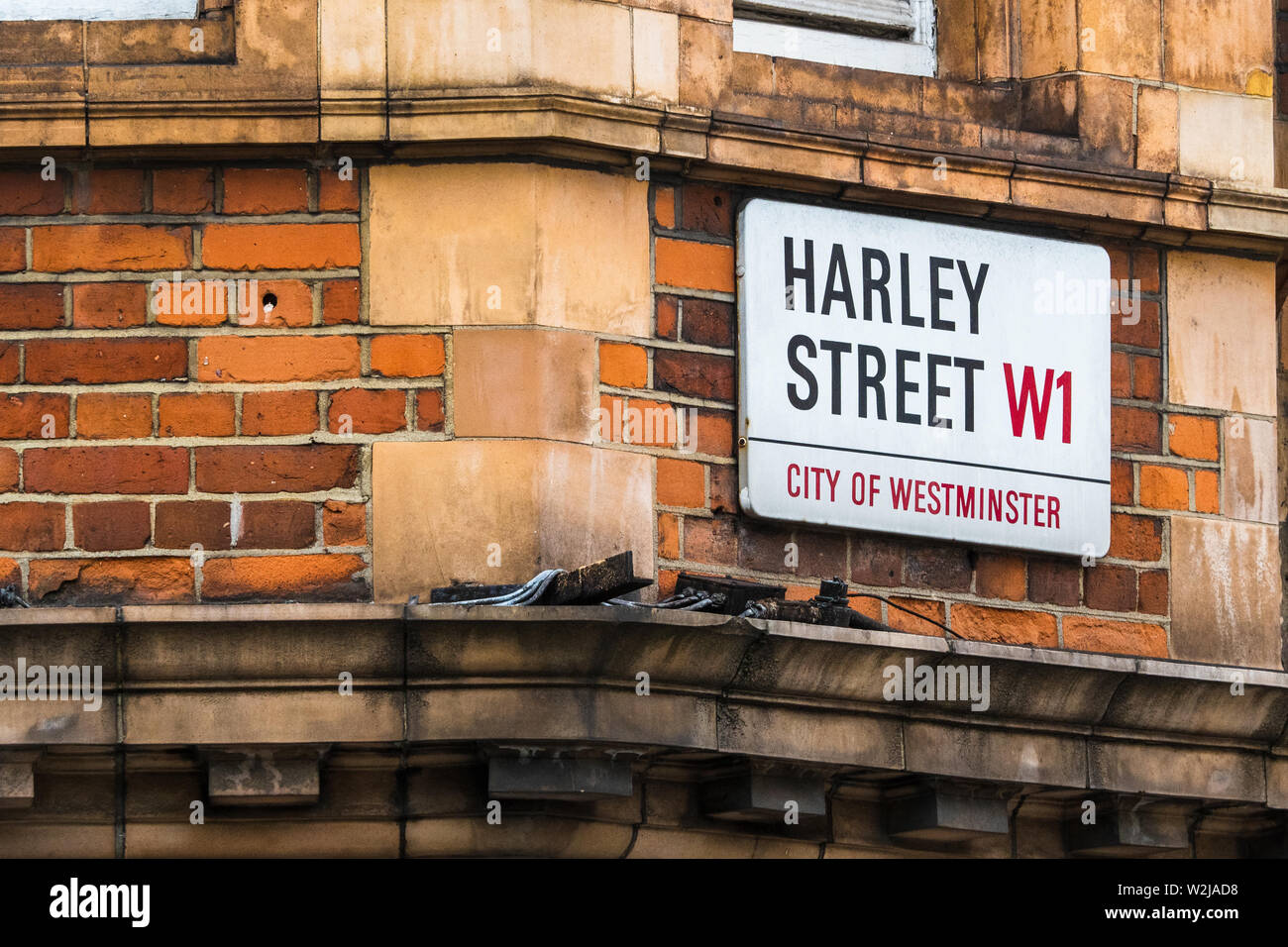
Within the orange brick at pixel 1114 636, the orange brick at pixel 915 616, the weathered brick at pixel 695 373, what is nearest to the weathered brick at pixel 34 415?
the weathered brick at pixel 695 373

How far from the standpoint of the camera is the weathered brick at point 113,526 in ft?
31.3

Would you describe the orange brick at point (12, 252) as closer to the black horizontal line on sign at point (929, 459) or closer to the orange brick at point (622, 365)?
the orange brick at point (622, 365)

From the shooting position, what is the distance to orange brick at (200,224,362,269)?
9.76 metres

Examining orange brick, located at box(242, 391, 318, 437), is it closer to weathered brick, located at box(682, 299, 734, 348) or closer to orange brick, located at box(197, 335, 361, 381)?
orange brick, located at box(197, 335, 361, 381)

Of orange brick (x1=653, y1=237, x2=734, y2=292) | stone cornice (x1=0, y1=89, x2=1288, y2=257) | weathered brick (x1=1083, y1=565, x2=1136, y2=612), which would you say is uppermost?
stone cornice (x1=0, y1=89, x2=1288, y2=257)

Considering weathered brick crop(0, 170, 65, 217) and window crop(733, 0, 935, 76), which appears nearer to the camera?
weathered brick crop(0, 170, 65, 217)

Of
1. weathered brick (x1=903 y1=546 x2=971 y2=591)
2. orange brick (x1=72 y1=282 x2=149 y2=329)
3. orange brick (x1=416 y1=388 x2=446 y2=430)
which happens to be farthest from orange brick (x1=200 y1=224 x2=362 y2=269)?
weathered brick (x1=903 y1=546 x2=971 y2=591)

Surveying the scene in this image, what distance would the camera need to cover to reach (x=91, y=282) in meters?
9.76

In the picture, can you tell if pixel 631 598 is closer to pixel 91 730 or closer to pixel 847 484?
pixel 847 484

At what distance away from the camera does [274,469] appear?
9594 millimetres

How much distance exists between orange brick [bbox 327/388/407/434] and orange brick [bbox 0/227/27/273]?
114cm

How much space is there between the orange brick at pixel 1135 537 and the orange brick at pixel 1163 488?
2.7 inches

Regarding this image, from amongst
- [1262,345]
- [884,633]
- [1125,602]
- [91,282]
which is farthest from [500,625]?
[1262,345]

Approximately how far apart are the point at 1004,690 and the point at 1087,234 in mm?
1852
